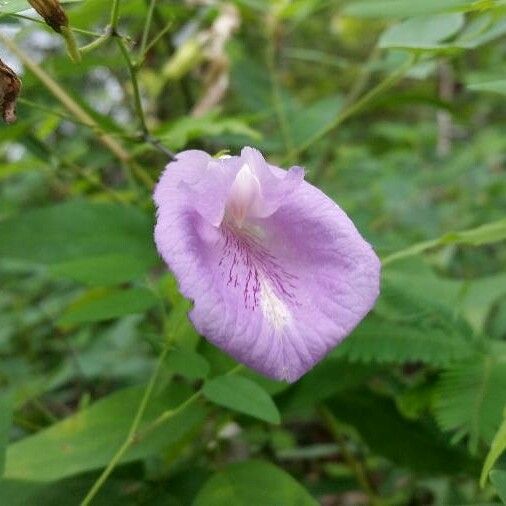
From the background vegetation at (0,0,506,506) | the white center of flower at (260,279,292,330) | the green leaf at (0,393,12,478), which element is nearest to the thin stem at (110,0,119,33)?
the background vegetation at (0,0,506,506)

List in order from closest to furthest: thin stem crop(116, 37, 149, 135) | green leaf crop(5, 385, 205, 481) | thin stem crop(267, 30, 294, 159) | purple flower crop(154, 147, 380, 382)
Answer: purple flower crop(154, 147, 380, 382)
thin stem crop(116, 37, 149, 135)
green leaf crop(5, 385, 205, 481)
thin stem crop(267, 30, 294, 159)

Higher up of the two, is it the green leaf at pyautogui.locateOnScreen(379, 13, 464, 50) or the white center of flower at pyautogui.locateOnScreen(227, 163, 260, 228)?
the white center of flower at pyautogui.locateOnScreen(227, 163, 260, 228)

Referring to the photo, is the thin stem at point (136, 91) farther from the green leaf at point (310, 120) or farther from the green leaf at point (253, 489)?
the green leaf at point (310, 120)

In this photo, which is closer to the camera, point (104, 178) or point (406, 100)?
point (406, 100)

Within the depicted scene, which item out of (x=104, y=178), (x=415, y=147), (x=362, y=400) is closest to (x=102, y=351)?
(x=104, y=178)

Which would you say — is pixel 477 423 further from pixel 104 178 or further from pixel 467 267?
pixel 104 178

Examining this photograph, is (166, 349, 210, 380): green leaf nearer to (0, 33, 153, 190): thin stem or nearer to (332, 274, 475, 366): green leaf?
(332, 274, 475, 366): green leaf

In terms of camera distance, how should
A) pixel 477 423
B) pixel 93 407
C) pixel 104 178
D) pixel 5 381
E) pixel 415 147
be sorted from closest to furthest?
pixel 477 423, pixel 93 407, pixel 5 381, pixel 104 178, pixel 415 147
